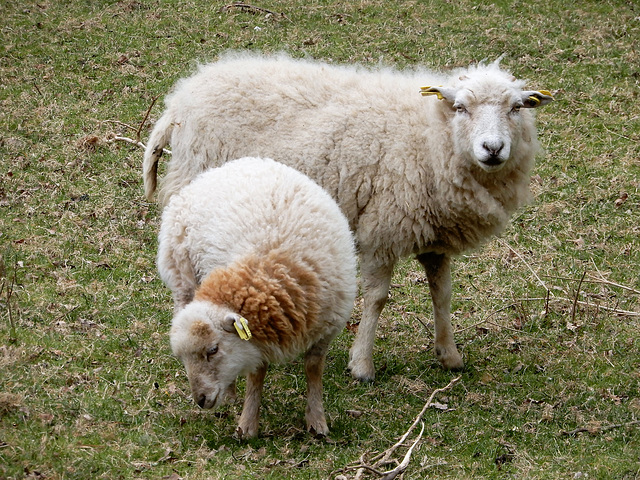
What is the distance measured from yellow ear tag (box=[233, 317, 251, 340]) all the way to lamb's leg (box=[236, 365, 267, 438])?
0.58 m

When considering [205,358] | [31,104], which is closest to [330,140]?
[205,358]

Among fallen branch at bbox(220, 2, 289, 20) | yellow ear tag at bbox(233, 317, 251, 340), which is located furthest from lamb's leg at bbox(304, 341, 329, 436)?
fallen branch at bbox(220, 2, 289, 20)

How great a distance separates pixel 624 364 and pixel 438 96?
7.76ft

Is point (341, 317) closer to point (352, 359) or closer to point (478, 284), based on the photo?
point (352, 359)

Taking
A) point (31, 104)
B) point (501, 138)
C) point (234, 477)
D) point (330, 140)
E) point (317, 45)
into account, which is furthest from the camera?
point (317, 45)

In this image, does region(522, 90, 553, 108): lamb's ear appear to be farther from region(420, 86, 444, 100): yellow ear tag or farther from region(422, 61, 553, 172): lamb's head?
region(420, 86, 444, 100): yellow ear tag

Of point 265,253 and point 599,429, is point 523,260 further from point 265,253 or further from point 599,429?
point 265,253

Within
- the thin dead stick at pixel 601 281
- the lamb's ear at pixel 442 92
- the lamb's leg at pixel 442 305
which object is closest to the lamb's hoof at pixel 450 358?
the lamb's leg at pixel 442 305

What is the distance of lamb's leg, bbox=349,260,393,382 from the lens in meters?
5.82

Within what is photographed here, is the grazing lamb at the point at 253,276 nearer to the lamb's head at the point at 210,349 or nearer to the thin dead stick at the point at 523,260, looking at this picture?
the lamb's head at the point at 210,349

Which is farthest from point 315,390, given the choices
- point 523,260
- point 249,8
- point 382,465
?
point 249,8

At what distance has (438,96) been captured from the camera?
5535mm

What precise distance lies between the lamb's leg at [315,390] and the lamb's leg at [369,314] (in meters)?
0.92

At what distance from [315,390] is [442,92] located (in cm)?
220
